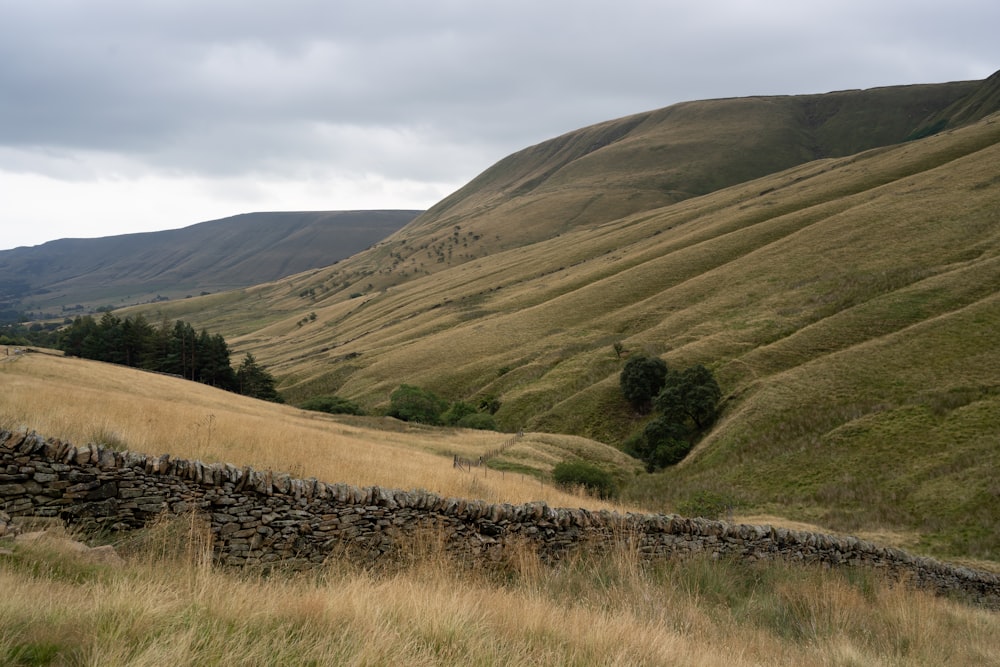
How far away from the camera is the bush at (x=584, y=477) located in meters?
30.4

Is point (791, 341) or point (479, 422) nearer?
point (791, 341)

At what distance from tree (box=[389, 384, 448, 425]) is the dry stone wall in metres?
47.3

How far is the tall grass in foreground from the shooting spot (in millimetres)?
4332

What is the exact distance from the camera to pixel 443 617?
18.3 ft

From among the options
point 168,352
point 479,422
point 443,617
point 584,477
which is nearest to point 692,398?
point 479,422

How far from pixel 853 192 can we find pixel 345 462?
330 feet

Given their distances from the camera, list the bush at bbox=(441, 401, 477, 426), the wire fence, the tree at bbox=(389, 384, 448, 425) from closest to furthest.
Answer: the wire fence, the tree at bbox=(389, 384, 448, 425), the bush at bbox=(441, 401, 477, 426)

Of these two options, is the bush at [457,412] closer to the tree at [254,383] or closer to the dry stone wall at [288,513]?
the tree at [254,383]

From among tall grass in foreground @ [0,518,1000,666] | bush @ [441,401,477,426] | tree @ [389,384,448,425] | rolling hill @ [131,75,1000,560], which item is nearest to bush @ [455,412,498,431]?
bush @ [441,401,477,426]

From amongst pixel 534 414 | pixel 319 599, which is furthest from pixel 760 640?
pixel 534 414

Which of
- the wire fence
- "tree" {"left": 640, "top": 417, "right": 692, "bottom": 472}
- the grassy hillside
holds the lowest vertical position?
"tree" {"left": 640, "top": 417, "right": 692, "bottom": 472}

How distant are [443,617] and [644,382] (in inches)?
1932

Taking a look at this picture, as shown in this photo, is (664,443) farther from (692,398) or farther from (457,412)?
(457,412)

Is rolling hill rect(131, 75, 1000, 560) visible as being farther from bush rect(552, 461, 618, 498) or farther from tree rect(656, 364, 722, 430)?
bush rect(552, 461, 618, 498)
